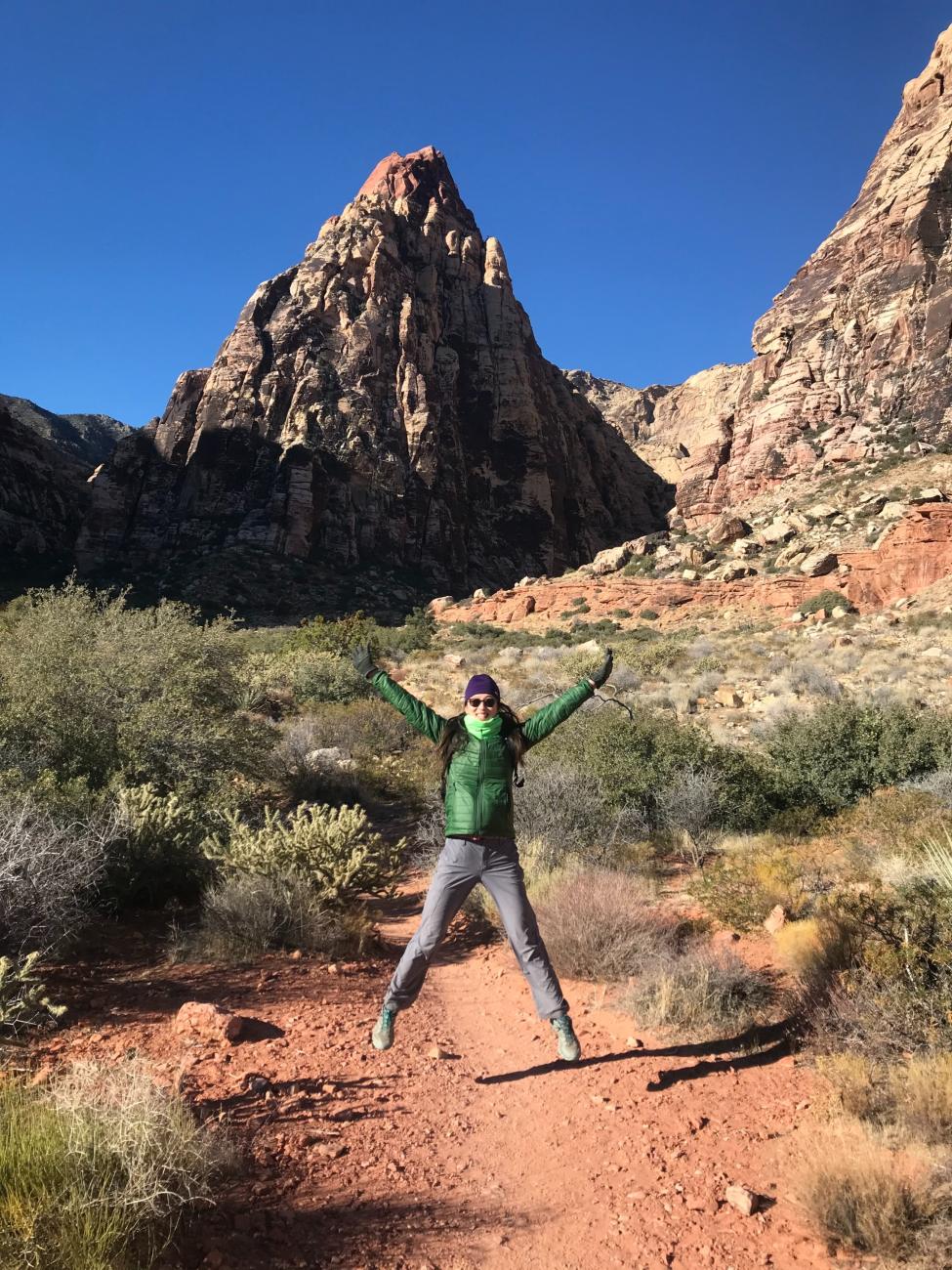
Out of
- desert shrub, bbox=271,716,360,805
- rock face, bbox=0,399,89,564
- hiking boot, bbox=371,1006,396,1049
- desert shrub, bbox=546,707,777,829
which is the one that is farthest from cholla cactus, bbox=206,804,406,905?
rock face, bbox=0,399,89,564

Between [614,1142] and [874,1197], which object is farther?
[614,1142]

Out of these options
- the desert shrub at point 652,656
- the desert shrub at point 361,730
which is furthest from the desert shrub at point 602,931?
the desert shrub at point 652,656

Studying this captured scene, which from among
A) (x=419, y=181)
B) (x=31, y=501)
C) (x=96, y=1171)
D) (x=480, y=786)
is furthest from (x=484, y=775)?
(x=419, y=181)

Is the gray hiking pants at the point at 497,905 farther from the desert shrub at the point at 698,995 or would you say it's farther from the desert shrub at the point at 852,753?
the desert shrub at the point at 852,753

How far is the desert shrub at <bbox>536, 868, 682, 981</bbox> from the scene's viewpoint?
4.75 m

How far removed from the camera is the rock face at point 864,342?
37.1 metres

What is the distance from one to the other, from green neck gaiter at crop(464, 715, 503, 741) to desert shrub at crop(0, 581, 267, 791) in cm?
465

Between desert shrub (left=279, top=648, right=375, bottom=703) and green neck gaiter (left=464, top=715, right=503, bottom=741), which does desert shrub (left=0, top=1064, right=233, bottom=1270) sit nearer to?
green neck gaiter (left=464, top=715, right=503, bottom=741)

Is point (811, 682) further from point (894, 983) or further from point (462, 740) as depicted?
point (462, 740)

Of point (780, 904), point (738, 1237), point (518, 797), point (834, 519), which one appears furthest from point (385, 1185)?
point (834, 519)

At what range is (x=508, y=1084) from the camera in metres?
3.69

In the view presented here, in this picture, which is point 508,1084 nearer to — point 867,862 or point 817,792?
point 867,862

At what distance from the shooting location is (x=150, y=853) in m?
5.77

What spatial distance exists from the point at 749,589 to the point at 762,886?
26.5m
